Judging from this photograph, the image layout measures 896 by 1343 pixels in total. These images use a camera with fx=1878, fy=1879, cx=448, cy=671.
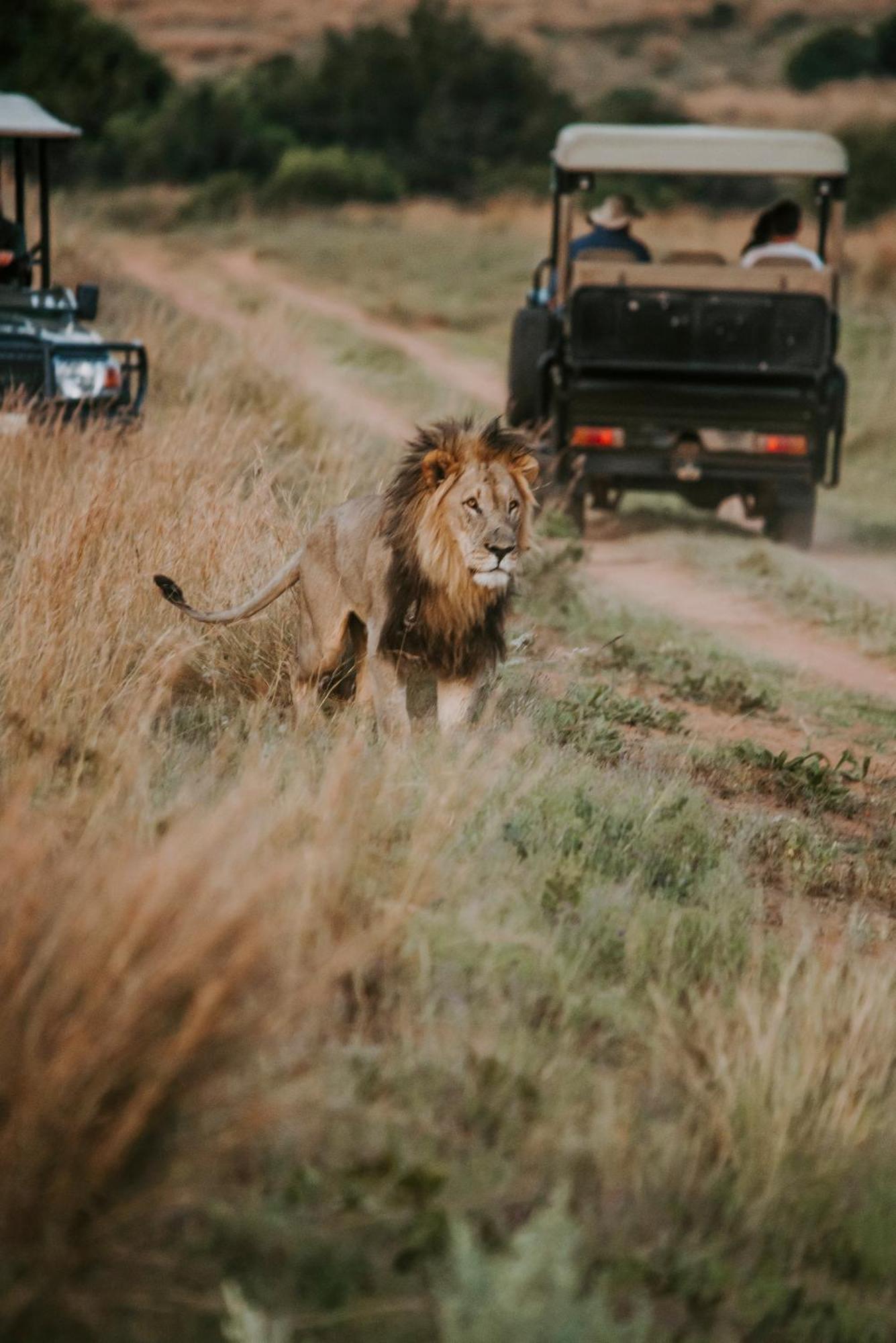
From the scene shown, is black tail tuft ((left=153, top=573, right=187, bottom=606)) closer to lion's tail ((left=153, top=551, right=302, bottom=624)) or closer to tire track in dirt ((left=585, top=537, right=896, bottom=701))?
lion's tail ((left=153, top=551, right=302, bottom=624))

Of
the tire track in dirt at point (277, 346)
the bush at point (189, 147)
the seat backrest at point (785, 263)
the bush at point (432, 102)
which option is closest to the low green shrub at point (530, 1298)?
the tire track in dirt at point (277, 346)

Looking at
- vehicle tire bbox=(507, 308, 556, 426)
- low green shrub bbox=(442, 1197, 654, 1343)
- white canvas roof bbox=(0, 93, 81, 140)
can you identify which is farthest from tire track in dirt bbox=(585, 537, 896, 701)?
low green shrub bbox=(442, 1197, 654, 1343)

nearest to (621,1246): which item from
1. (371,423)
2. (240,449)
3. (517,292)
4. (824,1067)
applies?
(824,1067)

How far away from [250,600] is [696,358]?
569cm

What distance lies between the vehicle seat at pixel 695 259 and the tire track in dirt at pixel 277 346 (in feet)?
6.20

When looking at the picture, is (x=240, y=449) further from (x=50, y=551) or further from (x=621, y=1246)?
(x=621, y=1246)

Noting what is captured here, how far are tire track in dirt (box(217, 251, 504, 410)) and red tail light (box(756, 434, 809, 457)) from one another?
20.5 feet

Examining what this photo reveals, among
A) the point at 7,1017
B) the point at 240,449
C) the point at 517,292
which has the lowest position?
the point at 517,292

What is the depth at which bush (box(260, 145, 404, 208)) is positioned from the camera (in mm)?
37781

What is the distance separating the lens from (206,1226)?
2.58 metres

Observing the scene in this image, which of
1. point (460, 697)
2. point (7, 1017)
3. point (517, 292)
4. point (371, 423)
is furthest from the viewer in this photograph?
point (517, 292)

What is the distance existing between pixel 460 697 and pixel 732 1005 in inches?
72.0

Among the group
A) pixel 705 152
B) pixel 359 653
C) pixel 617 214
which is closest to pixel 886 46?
pixel 617 214

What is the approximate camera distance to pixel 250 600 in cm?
558
